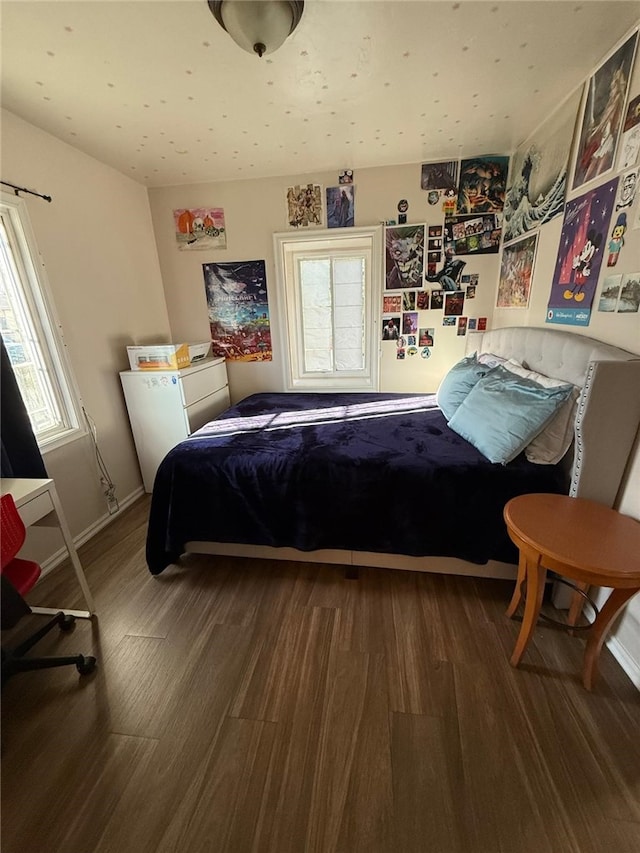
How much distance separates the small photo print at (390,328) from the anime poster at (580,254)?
1182mm

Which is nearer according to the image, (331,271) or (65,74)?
(65,74)

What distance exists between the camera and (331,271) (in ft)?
9.68

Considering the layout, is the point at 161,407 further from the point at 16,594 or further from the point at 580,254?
the point at 580,254

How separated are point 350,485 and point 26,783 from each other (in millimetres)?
1533

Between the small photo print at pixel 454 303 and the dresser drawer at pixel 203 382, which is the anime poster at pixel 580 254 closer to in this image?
the small photo print at pixel 454 303

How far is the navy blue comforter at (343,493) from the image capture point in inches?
63.1

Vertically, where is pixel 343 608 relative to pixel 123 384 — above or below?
below

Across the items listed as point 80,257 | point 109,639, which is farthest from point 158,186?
point 109,639

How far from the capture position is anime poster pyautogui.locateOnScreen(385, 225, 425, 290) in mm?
2672

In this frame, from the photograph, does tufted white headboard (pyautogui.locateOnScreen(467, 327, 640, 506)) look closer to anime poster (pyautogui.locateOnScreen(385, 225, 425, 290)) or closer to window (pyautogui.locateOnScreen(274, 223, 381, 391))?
anime poster (pyautogui.locateOnScreen(385, 225, 425, 290))

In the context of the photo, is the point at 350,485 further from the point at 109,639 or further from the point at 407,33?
the point at 407,33

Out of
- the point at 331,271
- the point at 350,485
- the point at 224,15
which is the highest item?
the point at 224,15

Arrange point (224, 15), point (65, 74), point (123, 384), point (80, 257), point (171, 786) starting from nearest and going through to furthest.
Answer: point (171, 786)
point (224, 15)
point (65, 74)
point (80, 257)
point (123, 384)

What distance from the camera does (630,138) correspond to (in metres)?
1.38
